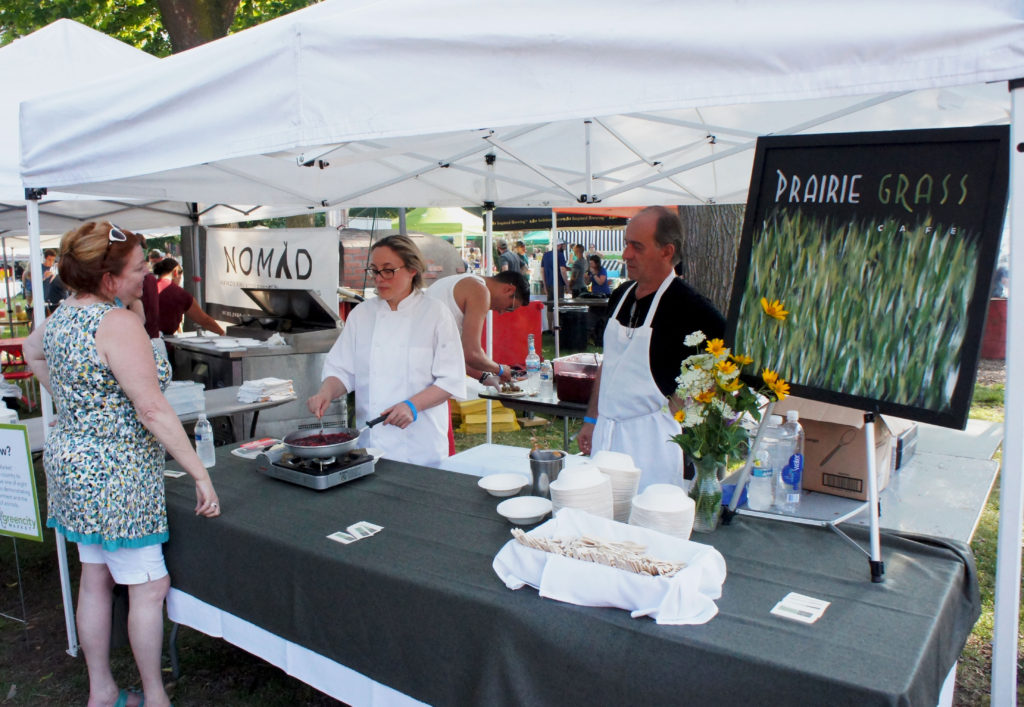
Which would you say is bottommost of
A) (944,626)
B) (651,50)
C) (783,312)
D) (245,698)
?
(245,698)

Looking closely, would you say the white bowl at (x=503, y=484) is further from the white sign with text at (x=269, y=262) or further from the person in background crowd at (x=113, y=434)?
the white sign with text at (x=269, y=262)

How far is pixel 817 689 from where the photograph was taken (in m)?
1.19

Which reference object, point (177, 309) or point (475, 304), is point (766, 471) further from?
point (177, 309)

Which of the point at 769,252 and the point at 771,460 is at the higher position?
the point at 769,252

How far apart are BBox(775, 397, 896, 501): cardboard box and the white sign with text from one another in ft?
14.0

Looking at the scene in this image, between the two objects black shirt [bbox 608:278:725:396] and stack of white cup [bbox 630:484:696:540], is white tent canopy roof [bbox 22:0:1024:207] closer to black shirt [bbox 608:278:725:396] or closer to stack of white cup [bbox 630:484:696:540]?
black shirt [bbox 608:278:725:396]

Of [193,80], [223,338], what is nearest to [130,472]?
[193,80]

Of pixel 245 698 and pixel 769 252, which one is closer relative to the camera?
pixel 769 252

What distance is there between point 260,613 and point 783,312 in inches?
62.9

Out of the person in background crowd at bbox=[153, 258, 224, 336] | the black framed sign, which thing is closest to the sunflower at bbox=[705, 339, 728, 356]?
the black framed sign

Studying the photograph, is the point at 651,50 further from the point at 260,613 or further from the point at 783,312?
the point at 260,613

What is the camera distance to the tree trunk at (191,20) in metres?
7.82

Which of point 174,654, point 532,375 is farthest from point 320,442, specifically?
point 532,375

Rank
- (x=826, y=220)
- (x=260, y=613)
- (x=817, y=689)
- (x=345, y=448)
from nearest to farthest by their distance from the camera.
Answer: (x=817, y=689)
(x=826, y=220)
(x=260, y=613)
(x=345, y=448)
